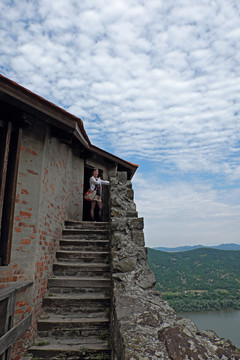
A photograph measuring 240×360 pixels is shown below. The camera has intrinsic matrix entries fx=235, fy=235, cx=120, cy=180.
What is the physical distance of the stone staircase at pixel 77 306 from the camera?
330 cm

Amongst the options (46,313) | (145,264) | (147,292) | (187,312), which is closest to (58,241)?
(46,313)

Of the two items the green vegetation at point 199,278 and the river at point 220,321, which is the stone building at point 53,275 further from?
the green vegetation at point 199,278

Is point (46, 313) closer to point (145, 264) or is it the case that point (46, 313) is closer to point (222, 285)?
point (145, 264)

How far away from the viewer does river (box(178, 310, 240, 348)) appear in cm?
3027

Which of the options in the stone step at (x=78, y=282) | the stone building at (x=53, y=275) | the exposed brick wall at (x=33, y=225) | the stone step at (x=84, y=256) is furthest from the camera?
the stone step at (x=84, y=256)

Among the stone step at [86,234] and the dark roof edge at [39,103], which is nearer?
the dark roof edge at [39,103]

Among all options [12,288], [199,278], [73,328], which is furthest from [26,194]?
[199,278]

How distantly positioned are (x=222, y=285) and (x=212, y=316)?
14.7 meters

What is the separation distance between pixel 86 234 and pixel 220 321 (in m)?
37.2

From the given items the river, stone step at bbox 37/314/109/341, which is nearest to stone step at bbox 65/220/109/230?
stone step at bbox 37/314/109/341

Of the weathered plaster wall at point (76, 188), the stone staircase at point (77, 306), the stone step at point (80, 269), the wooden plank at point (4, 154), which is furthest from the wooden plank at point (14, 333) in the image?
the weathered plaster wall at point (76, 188)

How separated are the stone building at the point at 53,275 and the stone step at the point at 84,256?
21 millimetres

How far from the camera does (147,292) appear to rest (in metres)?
3.07

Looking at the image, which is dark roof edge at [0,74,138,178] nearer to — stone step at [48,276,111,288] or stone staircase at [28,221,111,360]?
stone staircase at [28,221,111,360]
